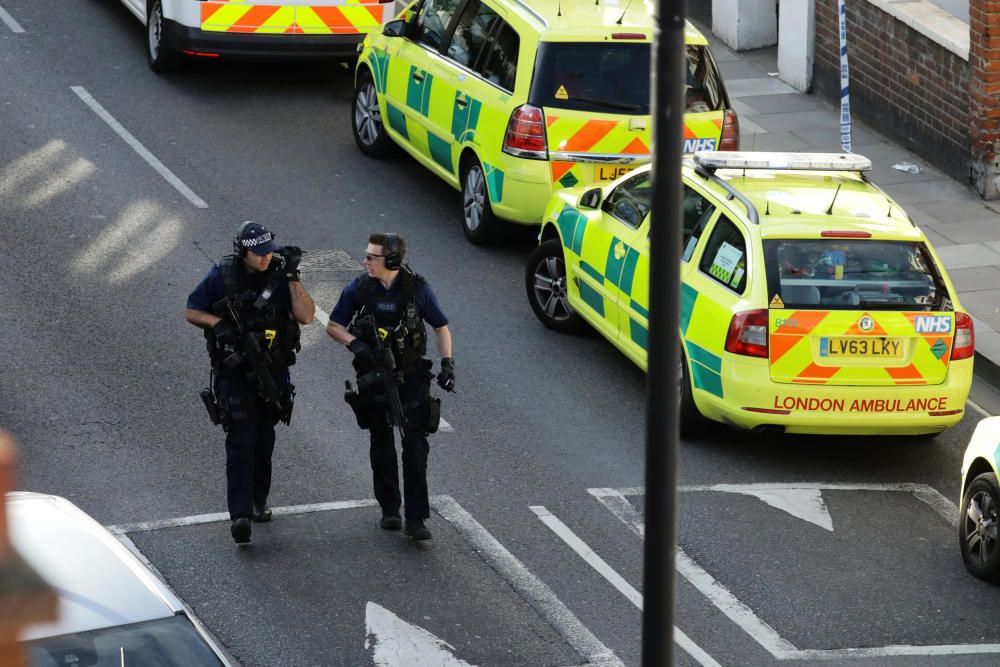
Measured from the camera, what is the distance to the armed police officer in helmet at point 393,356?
7.86 meters

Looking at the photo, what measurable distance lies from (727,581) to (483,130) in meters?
5.39

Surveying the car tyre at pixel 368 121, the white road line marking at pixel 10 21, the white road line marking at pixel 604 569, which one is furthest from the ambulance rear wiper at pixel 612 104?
the white road line marking at pixel 10 21

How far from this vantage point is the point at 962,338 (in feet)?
30.0

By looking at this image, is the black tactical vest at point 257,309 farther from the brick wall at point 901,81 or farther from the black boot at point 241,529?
the brick wall at point 901,81

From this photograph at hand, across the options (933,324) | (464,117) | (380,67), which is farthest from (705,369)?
(380,67)

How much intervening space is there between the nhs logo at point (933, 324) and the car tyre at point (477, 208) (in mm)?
4297

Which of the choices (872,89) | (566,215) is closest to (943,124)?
(872,89)

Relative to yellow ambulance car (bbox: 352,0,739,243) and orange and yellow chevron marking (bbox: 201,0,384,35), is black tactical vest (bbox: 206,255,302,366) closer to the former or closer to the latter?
yellow ambulance car (bbox: 352,0,739,243)

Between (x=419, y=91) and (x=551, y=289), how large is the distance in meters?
2.93

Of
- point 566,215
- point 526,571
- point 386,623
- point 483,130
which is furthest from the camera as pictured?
point 483,130

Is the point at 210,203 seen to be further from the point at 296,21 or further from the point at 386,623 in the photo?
the point at 386,623

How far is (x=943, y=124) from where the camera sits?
15.2 meters

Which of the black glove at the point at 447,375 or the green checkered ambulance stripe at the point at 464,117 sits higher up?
the black glove at the point at 447,375

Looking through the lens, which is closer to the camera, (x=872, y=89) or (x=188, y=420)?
(x=188, y=420)
